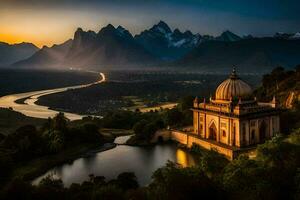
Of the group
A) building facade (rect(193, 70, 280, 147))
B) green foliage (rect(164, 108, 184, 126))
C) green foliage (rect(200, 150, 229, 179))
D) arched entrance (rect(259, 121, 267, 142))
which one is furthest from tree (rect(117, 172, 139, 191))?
green foliage (rect(164, 108, 184, 126))

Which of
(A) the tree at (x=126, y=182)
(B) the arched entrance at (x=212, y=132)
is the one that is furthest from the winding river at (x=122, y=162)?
(A) the tree at (x=126, y=182)

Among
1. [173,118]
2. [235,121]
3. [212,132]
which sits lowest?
[212,132]

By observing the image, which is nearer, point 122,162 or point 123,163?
point 123,163

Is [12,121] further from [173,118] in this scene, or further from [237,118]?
[237,118]

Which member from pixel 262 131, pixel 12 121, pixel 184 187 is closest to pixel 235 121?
pixel 262 131

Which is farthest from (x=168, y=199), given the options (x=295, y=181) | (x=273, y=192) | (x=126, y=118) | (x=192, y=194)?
(x=126, y=118)

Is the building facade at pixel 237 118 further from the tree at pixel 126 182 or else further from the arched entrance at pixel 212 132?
the tree at pixel 126 182
